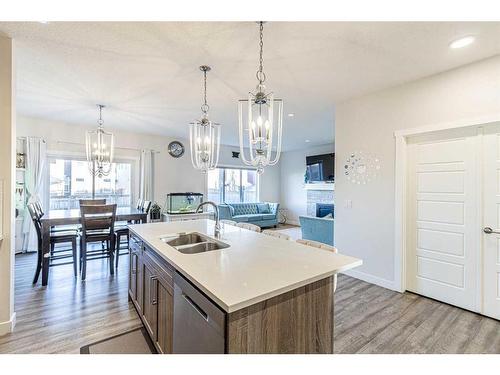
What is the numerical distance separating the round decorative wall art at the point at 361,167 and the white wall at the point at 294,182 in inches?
171

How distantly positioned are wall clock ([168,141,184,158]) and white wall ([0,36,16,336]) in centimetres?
425

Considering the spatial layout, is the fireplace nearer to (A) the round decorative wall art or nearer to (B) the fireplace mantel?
(B) the fireplace mantel

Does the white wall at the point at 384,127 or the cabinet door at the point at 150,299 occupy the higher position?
the white wall at the point at 384,127

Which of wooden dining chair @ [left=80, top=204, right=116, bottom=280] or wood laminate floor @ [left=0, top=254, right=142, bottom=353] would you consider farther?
wooden dining chair @ [left=80, top=204, right=116, bottom=280]

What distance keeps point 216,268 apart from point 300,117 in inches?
149

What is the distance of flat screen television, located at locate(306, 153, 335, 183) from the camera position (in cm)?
704

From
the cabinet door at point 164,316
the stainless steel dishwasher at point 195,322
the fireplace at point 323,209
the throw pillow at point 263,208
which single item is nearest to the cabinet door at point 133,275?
the cabinet door at point 164,316

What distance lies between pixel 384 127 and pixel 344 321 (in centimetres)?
240

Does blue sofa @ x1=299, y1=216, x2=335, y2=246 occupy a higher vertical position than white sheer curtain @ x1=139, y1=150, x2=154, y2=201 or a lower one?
lower

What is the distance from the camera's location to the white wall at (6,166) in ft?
6.82

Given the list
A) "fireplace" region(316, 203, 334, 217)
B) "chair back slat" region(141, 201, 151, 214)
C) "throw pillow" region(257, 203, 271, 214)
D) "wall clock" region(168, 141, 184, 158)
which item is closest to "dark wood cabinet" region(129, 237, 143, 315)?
"chair back slat" region(141, 201, 151, 214)

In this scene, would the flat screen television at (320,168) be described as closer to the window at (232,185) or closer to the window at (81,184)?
the window at (232,185)

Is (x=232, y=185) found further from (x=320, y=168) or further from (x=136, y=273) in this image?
(x=136, y=273)

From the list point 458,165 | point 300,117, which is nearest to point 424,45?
point 458,165
